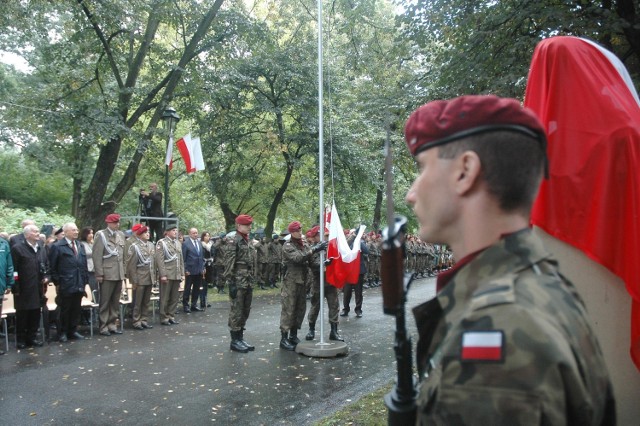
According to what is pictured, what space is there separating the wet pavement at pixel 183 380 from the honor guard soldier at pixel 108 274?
0.80 meters

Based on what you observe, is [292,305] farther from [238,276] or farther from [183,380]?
[183,380]

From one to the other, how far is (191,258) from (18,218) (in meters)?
13.2

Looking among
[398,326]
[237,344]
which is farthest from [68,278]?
[398,326]

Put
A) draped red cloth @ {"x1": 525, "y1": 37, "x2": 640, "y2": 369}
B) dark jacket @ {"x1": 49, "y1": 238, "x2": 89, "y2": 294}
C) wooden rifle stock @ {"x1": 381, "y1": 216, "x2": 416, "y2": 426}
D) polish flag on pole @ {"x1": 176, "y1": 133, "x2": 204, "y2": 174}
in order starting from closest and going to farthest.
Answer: wooden rifle stock @ {"x1": 381, "y1": 216, "x2": 416, "y2": 426}
draped red cloth @ {"x1": 525, "y1": 37, "x2": 640, "y2": 369}
dark jacket @ {"x1": 49, "y1": 238, "x2": 89, "y2": 294}
polish flag on pole @ {"x1": 176, "y1": 133, "x2": 204, "y2": 174}

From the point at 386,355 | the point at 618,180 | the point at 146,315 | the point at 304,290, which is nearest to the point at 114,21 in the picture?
the point at 146,315

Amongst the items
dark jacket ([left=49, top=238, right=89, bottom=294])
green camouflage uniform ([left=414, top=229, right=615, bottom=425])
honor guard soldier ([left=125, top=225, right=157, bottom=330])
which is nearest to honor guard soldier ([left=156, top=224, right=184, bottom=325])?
honor guard soldier ([left=125, top=225, right=157, bottom=330])

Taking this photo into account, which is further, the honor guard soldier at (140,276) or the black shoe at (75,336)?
the honor guard soldier at (140,276)

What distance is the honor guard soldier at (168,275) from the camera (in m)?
12.8

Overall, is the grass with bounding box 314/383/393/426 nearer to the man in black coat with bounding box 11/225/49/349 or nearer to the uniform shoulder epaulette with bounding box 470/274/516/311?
the uniform shoulder epaulette with bounding box 470/274/516/311

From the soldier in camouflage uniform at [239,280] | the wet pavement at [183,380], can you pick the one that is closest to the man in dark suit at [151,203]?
the wet pavement at [183,380]

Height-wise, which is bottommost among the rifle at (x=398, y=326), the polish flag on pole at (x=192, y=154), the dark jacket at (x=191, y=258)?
the dark jacket at (x=191, y=258)

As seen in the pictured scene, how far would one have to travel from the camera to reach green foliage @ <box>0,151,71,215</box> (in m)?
27.2

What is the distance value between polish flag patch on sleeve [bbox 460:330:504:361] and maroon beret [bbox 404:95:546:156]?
45 cm

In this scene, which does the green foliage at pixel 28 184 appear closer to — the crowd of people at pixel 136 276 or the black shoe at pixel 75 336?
the crowd of people at pixel 136 276
